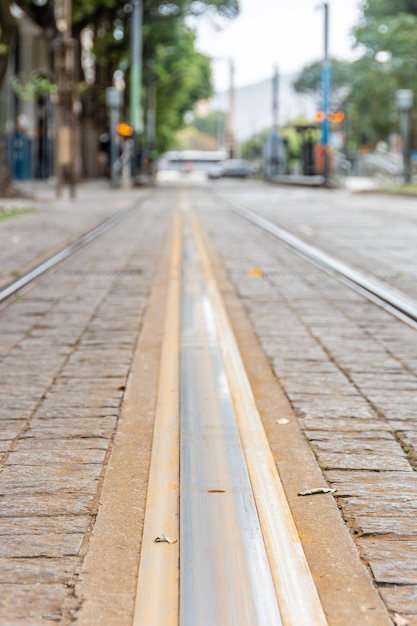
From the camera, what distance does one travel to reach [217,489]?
387 centimetres

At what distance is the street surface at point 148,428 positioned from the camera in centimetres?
310

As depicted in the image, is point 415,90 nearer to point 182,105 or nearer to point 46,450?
point 182,105

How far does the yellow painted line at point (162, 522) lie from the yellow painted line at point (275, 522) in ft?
0.88

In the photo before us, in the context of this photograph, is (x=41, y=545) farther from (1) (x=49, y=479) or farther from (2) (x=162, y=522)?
(1) (x=49, y=479)

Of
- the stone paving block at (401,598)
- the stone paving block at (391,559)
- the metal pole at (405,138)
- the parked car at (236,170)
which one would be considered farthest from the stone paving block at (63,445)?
the parked car at (236,170)

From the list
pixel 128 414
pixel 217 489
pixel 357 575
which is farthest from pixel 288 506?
pixel 128 414

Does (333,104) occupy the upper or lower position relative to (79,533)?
upper

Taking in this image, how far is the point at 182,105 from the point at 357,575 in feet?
272

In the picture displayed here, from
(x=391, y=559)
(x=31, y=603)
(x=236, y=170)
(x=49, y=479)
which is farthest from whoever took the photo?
(x=236, y=170)

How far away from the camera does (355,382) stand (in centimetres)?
574

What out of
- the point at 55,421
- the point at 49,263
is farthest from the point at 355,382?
the point at 49,263

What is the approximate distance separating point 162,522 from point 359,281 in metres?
6.70

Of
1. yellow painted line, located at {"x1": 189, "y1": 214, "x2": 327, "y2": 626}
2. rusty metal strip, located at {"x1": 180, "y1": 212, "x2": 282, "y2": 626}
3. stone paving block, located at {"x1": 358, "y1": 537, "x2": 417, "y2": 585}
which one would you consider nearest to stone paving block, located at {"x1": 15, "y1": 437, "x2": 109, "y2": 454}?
rusty metal strip, located at {"x1": 180, "y1": 212, "x2": 282, "y2": 626}

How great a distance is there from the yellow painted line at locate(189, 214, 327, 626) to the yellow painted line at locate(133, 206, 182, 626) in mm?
268
